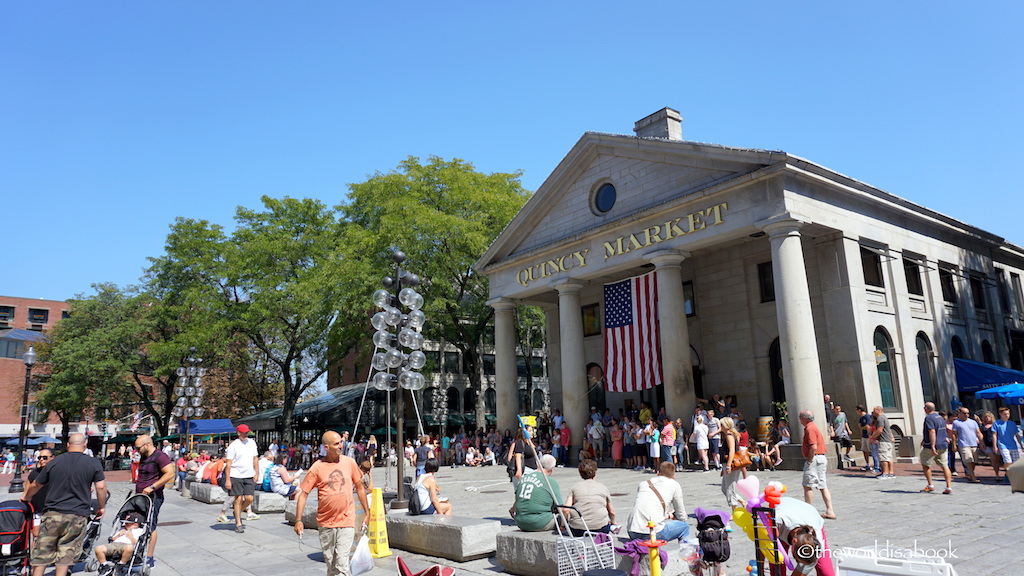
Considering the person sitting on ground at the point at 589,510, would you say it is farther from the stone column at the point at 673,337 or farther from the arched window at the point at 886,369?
the arched window at the point at 886,369

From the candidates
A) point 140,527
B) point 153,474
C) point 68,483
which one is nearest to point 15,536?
point 68,483

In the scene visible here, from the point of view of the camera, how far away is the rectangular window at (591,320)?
1212 inches

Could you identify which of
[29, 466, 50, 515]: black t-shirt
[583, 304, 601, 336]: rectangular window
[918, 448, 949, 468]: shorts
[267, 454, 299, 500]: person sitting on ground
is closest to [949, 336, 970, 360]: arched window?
[583, 304, 601, 336]: rectangular window

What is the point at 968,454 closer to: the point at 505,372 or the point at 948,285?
the point at 948,285

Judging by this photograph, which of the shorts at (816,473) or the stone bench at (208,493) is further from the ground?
the shorts at (816,473)

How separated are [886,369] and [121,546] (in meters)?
21.7

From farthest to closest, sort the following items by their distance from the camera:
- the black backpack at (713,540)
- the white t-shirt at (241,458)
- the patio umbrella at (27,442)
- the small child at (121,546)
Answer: the patio umbrella at (27,442) < the white t-shirt at (241,458) < the small child at (121,546) < the black backpack at (713,540)

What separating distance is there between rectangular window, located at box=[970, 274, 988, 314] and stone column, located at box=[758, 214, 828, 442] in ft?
43.4

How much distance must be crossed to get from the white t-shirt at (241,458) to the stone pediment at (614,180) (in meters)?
15.3

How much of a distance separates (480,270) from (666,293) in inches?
417

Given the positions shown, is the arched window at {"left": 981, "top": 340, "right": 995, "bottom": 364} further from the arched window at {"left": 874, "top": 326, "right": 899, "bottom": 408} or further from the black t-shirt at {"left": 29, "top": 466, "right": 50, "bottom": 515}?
the black t-shirt at {"left": 29, "top": 466, "right": 50, "bottom": 515}

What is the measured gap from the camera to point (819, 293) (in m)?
22.0

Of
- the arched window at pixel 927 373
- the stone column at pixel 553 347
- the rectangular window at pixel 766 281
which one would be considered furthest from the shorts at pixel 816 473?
the stone column at pixel 553 347

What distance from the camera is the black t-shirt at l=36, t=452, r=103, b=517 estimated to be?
7.53 meters
